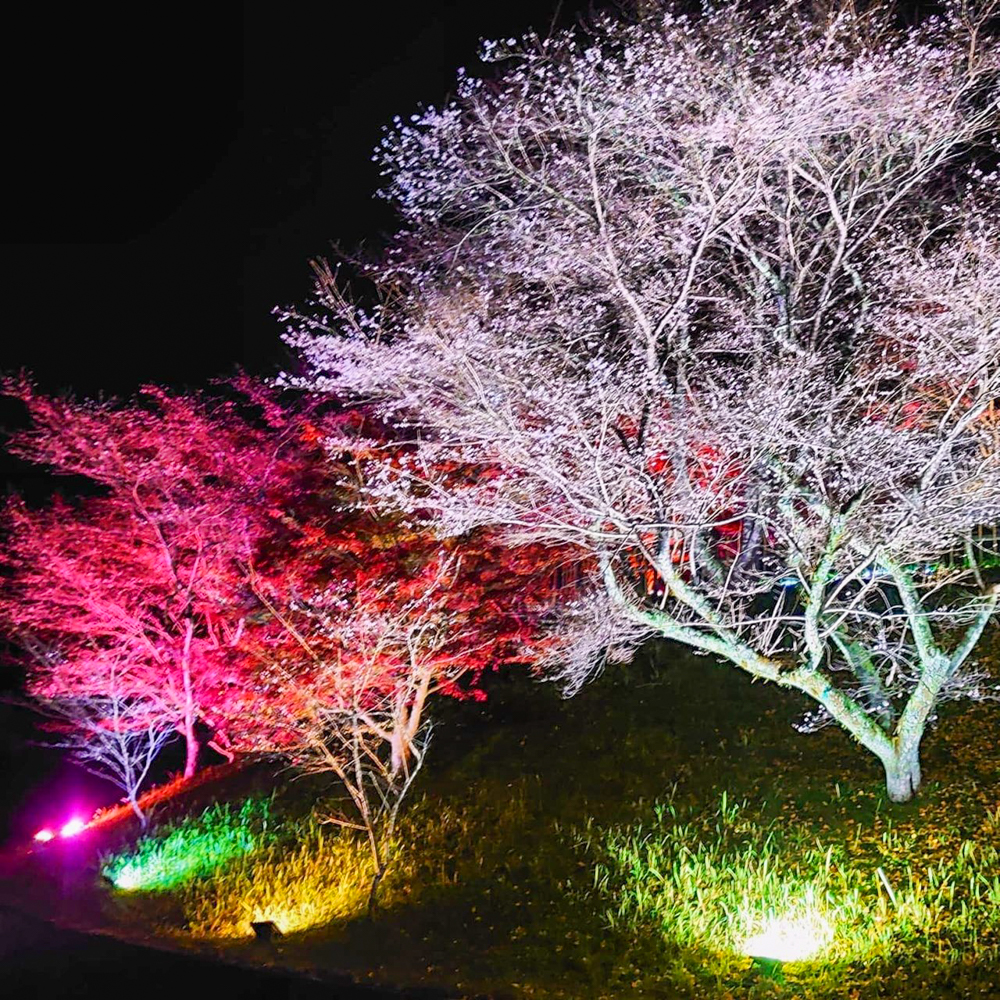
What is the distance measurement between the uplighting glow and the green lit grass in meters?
7.11

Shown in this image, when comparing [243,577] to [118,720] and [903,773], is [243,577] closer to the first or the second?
[118,720]

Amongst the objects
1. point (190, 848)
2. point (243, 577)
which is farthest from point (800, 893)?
point (190, 848)

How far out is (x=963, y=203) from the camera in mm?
8539

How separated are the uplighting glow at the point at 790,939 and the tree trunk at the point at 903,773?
1917 millimetres

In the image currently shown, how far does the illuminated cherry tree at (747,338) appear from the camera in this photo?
7.27 meters

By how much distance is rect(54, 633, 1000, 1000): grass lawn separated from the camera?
20.9 ft

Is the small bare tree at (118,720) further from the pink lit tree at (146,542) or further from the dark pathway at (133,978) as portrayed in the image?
the dark pathway at (133,978)

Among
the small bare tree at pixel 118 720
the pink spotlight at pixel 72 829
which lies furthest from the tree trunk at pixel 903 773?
the pink spotlight at pixel 72 829

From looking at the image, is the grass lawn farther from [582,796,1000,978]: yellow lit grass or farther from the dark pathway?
the dark pathway

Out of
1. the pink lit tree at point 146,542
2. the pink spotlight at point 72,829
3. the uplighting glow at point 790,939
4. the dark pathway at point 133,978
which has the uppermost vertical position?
the pink lit tree at point 146,542

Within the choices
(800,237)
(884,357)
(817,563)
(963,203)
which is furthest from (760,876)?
(963,203)

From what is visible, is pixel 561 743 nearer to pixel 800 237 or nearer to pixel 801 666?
pixel 801 666

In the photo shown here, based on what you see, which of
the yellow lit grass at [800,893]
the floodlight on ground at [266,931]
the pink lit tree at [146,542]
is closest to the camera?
the yellow lit grass at [800,893]

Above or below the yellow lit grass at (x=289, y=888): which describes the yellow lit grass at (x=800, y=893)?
below
